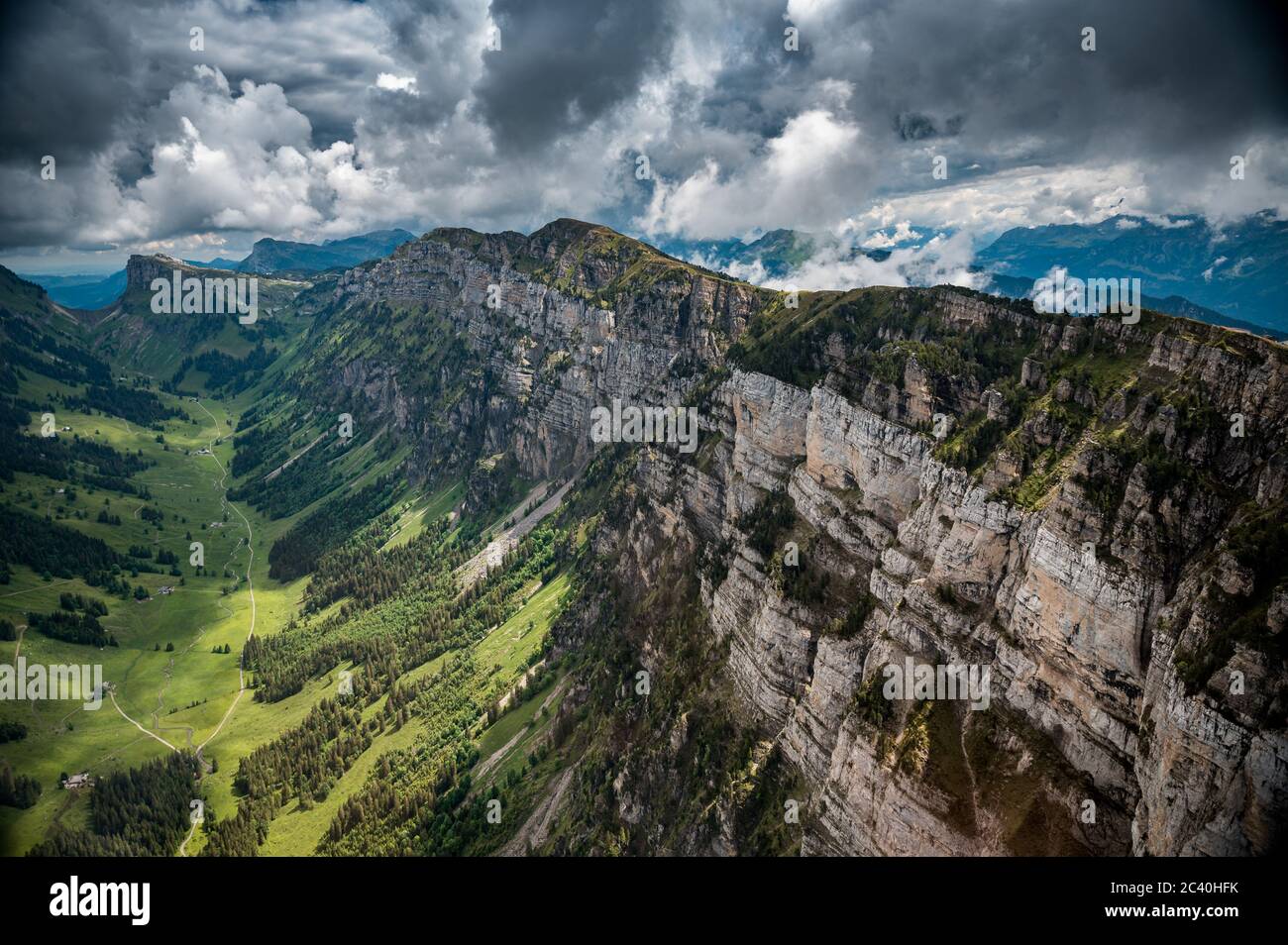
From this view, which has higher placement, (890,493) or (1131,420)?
(1131,420)

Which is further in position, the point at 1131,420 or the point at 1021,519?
the point at 1021,519

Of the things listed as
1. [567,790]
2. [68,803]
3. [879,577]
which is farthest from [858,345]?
[68,803]

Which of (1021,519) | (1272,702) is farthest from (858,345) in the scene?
(1272,702)
